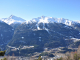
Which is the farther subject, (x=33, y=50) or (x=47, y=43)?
(x=47, y=43)

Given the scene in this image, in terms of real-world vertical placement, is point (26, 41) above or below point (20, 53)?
above

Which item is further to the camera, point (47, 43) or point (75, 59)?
point (47, 43)

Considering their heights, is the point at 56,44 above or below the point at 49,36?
below

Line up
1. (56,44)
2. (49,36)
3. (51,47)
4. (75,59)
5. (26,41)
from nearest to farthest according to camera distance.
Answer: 1. (75,59)
2. (51,47)
3. (56,44)
4. (26,41)
5. (49,36)

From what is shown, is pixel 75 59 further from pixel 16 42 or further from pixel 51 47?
pixel 16 42

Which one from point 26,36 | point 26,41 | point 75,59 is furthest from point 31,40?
point 75,59

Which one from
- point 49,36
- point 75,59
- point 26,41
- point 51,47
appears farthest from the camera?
point 49,36

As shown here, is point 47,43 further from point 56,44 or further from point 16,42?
point 16,42

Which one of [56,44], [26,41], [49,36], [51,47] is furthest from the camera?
[49,36]

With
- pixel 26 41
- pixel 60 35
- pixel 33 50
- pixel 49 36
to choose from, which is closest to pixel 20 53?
pixel 33 50
